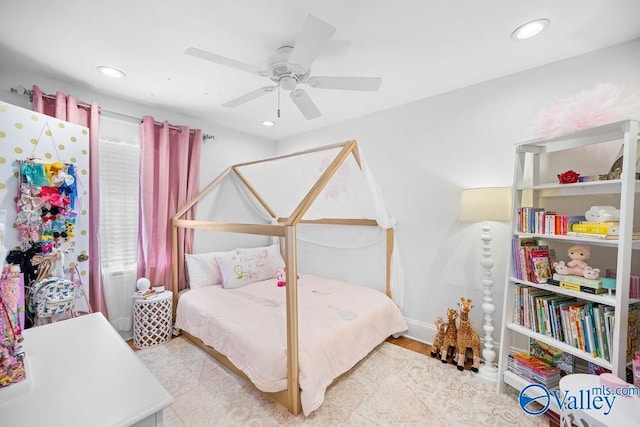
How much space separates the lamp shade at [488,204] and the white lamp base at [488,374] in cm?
124

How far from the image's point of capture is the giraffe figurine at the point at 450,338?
2.38m

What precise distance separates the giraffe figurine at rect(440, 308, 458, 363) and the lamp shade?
0.94 m

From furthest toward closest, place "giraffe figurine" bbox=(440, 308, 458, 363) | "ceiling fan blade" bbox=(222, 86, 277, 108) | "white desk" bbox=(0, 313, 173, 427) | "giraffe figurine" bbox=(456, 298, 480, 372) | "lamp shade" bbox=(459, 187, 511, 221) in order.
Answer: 1. "giraffe figurine" bbox=(440, 308, 458, 363)
2. "giraffe figurine" bbox=(456, 298, 480, 372)
3. "lamp shade" bbox=(459, 187, 511, 221)
4. "ceiling fan blade" bbox=(222, 86, 277, 108)
5. "white desk" bbox=(0, 313, 173, 427)

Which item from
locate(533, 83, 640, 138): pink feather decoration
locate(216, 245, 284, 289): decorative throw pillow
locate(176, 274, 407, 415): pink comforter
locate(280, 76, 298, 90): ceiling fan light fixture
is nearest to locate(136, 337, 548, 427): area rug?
locate(176, 274, 407, 415): pink comforter

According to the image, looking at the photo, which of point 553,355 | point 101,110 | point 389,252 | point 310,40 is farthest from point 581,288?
point 101,110

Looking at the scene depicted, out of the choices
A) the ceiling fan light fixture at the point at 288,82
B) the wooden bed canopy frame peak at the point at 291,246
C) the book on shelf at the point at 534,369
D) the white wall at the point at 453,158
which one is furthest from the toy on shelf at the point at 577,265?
the ceiling fan light fixture at the point at 288,82

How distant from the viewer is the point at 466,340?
2.29 metres

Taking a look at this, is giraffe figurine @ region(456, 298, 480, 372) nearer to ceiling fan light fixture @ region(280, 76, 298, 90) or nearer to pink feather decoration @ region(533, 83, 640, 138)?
pink feather decoration @ region(533, 83, 640, 138)

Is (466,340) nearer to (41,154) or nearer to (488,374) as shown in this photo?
(488,374)

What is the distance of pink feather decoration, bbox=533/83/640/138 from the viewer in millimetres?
1558

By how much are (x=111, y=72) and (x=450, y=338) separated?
12.0ft

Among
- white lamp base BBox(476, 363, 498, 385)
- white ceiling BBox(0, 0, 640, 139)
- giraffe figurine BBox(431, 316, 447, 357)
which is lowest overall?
white lamp base BBox(476, 363, 498, 385)

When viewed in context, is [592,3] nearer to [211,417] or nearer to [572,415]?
[572,415]

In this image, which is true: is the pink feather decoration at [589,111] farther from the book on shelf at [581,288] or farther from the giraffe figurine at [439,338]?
the giraffe figurine at [439,338]
